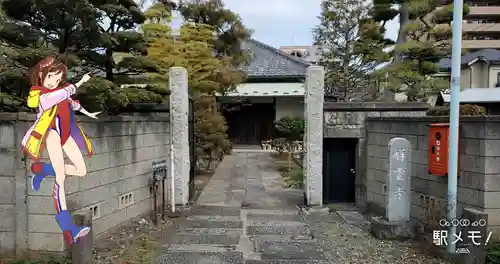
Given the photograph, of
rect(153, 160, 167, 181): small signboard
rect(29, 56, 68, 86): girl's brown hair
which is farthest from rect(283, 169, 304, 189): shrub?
rect(29, 56, 68, 86): girl's brown hair

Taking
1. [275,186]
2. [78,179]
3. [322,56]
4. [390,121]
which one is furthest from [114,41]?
[322,56]

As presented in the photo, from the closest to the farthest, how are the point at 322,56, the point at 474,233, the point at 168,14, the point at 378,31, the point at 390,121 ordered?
the point at 474,233
the point at 390,121
the point at 168,14
the point at 378,31
the point at 322,56

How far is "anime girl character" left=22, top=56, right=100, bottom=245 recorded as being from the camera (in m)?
5.05

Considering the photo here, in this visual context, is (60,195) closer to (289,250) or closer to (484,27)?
(289,250)

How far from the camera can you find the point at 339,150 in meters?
9.29

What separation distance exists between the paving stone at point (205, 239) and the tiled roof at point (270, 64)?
1554 cm

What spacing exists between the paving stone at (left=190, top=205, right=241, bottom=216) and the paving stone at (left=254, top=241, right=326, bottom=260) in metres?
2.18

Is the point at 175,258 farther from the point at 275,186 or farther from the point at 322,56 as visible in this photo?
the point at 322,56

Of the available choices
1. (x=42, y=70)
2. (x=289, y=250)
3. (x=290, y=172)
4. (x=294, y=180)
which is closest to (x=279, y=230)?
(x=289, y=250)

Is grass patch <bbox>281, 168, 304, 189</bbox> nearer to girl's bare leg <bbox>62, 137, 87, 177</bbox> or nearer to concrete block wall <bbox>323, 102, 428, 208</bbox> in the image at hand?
concrete block wall <bbox>323, 102, 428, 208</bbox>

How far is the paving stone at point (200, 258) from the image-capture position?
5404mm

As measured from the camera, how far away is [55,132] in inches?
203

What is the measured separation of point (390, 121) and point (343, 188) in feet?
7.97

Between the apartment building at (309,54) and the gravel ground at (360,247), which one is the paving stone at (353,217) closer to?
the gravel ground at (360,247)
